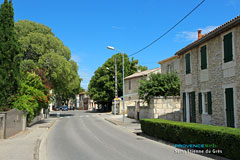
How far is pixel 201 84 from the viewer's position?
1683cm

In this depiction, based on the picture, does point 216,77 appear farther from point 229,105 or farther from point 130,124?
point 130,124

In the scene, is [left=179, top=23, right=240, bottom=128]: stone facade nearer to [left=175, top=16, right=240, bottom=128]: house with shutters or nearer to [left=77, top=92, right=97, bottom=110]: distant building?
[left=175, top=16, right=240, bottom=128]: house with shutters

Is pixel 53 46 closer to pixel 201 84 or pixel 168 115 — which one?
pixel 168 115

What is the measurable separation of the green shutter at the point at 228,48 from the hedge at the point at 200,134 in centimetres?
428

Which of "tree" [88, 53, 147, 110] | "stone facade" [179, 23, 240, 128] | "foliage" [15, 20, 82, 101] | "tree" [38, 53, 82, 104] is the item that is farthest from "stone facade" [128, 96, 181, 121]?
"tree" [88, 53, 147, 110]

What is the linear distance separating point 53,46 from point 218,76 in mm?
26869

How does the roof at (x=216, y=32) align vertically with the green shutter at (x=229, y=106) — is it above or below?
above

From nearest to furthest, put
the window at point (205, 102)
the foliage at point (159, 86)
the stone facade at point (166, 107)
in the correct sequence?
the window at point (205, 102) → the stone facade at point (166, 107) → the foliage at point (159, 86)

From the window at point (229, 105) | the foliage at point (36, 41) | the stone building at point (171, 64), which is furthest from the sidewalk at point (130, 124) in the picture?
the foliage at point (36, 41)

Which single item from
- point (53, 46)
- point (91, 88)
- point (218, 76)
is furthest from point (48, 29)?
point (218, 76)

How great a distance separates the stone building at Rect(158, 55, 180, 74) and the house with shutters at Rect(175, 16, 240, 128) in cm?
1253

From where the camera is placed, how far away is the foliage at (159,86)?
23.9 meters

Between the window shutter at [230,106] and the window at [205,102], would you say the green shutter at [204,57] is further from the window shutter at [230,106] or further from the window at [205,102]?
the window shutter at [230,106]

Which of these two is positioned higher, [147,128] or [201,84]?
[201,84]
